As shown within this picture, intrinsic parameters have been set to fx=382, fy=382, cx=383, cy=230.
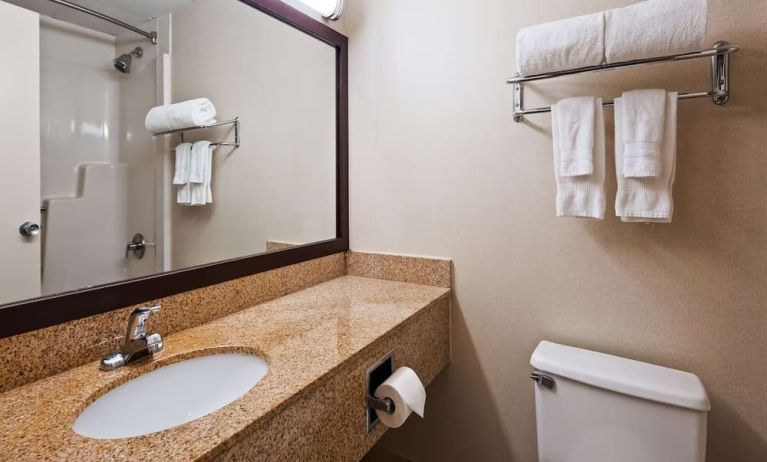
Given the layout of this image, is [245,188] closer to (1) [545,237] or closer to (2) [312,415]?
(2) [312,415]

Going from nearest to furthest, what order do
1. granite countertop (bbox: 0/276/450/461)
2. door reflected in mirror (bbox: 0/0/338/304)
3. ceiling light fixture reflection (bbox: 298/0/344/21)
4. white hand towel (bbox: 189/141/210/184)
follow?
granite countertop (bbox: 0/276/450/461), door reflected in mirror (bbox: 0/0/338/304), white hand towel (bbox: 189/141/210/184), ceiling light fixture reflection (bbox: 298/0/344/21)

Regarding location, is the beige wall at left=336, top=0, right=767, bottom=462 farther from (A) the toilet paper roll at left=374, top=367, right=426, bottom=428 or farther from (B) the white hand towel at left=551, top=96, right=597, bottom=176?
(A) the toilet paper roll at left=374, top=367, right=426, bottom=428

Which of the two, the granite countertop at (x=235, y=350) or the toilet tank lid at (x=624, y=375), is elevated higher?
the granite countertop at (x=235, y=350)

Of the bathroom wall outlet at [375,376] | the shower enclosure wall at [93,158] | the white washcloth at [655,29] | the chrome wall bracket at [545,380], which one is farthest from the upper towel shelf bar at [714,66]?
the shower enclosure wall at [93,158]

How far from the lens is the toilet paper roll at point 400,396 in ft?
3.16

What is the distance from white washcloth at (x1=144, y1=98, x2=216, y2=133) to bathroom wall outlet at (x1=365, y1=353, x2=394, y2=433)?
0.94 metres

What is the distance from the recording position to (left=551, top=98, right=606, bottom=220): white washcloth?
1104mm

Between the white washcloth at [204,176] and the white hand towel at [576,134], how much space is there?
1.14m

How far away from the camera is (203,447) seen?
1.94 ft

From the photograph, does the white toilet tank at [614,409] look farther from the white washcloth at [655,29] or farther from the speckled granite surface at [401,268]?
the white washcloth at [655,29]

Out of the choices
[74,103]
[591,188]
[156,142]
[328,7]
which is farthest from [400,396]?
[328,7]

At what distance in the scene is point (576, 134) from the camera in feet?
3.68

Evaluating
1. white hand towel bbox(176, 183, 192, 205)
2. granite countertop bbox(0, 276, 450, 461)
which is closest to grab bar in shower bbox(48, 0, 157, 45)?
white hand towel bbox(176, 183, 192, 205)

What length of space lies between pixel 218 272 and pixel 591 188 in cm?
116
